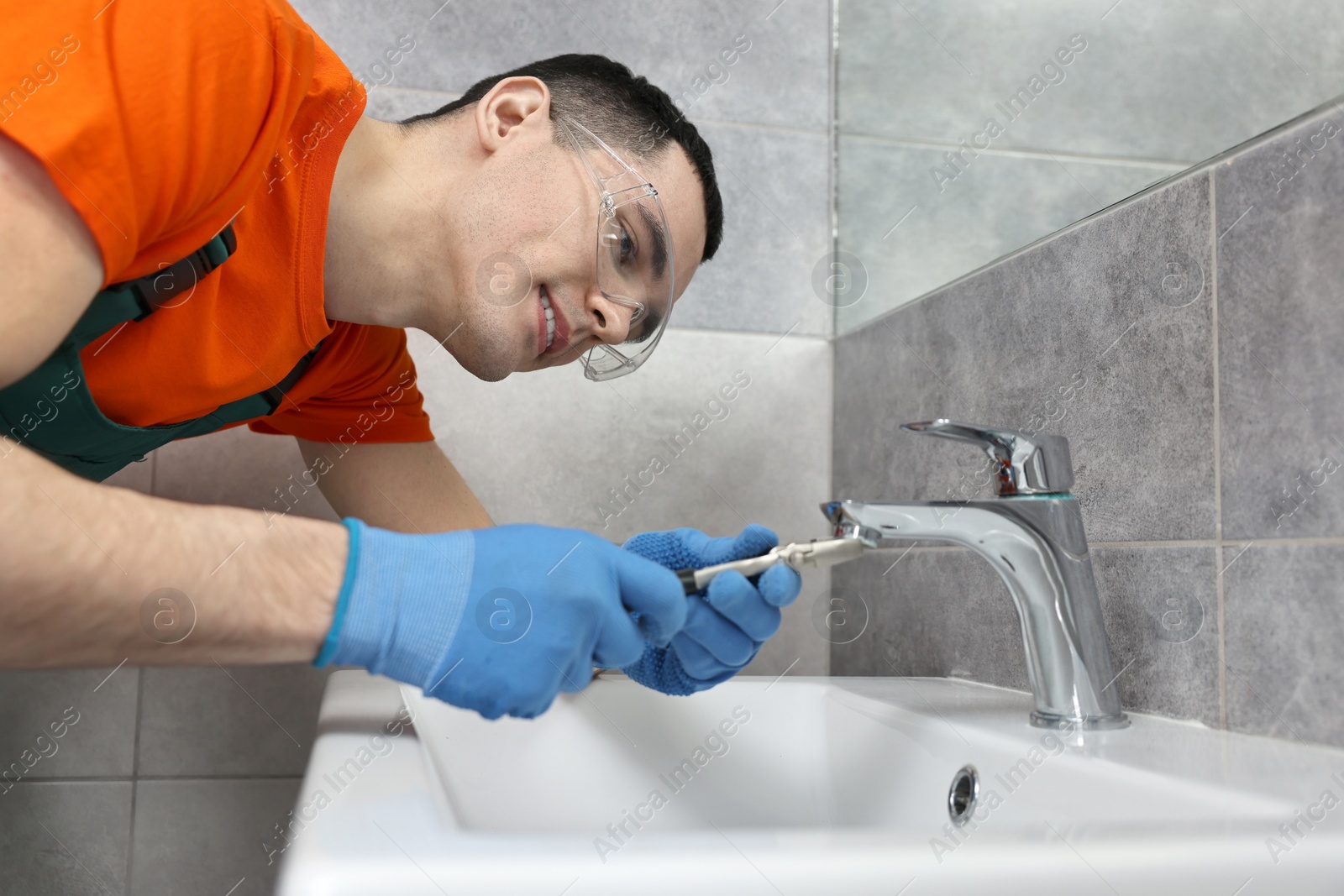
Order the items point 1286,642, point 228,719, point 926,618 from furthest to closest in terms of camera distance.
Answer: point 228,719 → point 926,618 → point 1286,642

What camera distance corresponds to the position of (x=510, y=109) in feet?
2.78

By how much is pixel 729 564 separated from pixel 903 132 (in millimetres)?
696

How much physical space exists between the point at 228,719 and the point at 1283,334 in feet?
3.44

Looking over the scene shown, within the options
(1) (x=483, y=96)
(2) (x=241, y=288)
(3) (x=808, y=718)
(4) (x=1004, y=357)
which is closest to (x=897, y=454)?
(4) (x=1004, y=357)

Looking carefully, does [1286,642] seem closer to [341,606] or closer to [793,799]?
[793,799]

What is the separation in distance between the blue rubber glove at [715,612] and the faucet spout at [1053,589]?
2.3 inches

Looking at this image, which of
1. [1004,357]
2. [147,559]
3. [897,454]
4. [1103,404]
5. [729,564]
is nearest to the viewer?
[147,559]

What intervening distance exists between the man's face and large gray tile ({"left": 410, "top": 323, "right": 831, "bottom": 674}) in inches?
10.1

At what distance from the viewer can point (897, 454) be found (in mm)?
1054

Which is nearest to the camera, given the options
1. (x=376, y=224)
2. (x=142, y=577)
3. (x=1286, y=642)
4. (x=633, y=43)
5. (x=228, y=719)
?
(x=142, y=577)

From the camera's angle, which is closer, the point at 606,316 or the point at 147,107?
the point at 147,107

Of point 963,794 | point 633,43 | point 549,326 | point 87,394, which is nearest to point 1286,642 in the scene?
point 963,794

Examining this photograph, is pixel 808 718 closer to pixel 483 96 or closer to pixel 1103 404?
pixel 1103 404

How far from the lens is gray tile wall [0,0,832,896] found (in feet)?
3.45
